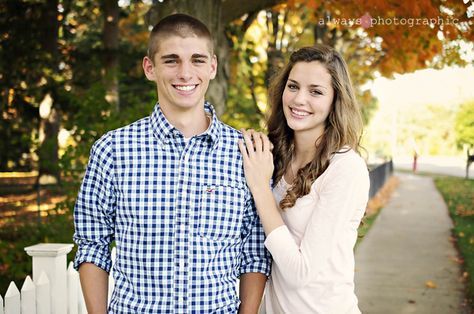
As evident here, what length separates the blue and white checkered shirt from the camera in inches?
93.3

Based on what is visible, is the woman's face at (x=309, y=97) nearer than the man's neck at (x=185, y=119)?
No

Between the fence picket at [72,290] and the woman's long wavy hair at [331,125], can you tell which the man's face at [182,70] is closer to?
the woman's long wavy hair at [331,125]

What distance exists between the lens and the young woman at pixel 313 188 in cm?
252

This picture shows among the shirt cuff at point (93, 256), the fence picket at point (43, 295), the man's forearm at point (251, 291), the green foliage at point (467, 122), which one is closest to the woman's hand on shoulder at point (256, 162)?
the man's forearm at point (251, 291)

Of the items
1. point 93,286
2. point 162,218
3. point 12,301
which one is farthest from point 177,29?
point 12,301

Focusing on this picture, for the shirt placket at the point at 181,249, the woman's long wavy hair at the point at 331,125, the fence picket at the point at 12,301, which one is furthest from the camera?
the fence picket at the point at 12,301

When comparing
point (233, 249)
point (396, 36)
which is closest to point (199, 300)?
point (233, 249)

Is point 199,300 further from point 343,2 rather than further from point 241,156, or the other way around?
point 343,2

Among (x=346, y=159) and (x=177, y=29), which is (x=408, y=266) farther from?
(x=177, y=29)

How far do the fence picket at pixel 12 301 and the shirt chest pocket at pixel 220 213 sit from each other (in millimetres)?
1506

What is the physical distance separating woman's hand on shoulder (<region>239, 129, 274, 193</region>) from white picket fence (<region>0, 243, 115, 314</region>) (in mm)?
1682

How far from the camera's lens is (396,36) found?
704 centimetres

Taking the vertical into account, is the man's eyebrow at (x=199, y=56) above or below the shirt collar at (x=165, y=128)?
above

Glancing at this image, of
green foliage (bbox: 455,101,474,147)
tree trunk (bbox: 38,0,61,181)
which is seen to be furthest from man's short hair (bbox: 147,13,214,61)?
green foliage (bbox: 455,101,474,147)
